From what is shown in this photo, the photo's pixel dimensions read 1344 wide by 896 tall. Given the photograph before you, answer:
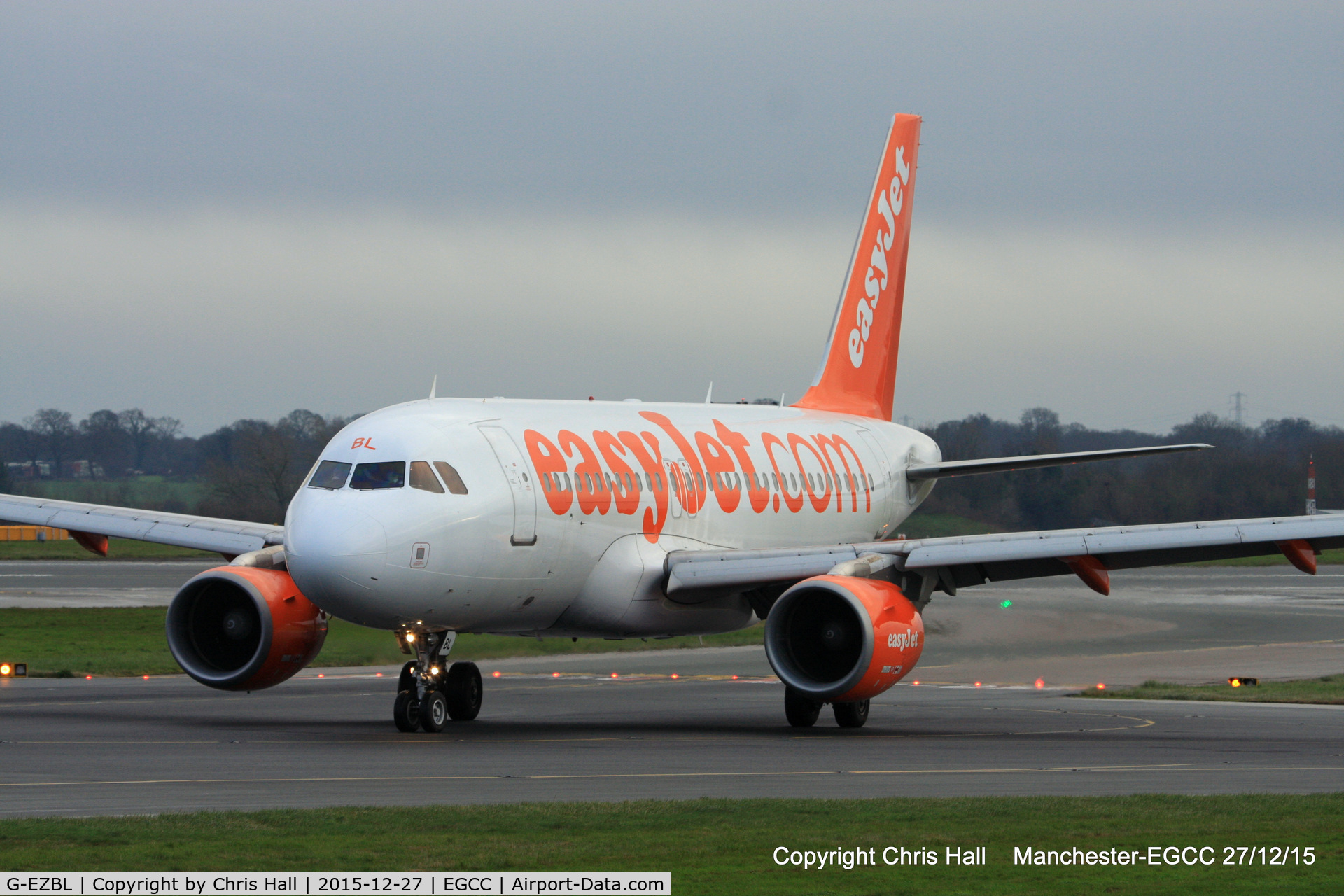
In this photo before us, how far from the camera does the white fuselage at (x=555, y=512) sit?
22.0 m

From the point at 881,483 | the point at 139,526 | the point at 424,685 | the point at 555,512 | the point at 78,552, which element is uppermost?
the point at 881,483

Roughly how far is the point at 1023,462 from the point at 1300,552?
363 inches

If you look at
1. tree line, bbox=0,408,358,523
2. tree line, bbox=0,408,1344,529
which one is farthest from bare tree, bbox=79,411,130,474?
tree line, bbox=0,408,1344,529

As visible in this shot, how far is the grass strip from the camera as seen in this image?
276ft

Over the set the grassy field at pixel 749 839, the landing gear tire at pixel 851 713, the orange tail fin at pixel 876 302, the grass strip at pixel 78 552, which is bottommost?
the grass strip at pixel 78 552

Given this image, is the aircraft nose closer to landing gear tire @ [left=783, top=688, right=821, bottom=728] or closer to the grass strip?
landing gear tire @ [left=783, top=688, right=821, bottom=728]

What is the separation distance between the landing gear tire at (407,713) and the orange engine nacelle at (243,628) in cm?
240

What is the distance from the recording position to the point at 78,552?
89.9 meters

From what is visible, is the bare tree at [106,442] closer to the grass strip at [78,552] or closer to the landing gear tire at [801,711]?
the grass strip at [78,552]

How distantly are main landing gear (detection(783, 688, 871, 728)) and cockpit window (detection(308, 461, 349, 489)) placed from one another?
22.1 ft

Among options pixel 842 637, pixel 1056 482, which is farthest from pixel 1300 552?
pixel 1056 482

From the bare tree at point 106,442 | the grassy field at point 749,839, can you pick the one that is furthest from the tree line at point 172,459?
the grassy field at point 749,839

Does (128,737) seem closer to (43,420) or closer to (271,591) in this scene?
(271,591)

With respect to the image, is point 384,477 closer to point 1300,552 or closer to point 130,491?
point 1300,552
